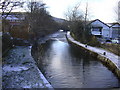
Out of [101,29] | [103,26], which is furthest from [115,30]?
[101,29]

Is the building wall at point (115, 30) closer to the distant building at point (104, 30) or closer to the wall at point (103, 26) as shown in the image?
the distant building at point (104, 30)

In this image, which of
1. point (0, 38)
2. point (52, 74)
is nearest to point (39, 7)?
point (0, 38)

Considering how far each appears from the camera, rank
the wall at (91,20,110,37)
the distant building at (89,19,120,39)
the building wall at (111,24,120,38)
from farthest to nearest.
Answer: the wall at (91,20,110,37), the distant building at (89,19,120,39), the building wall at (111,24,120,38)

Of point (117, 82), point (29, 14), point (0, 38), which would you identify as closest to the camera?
point (117, 82)

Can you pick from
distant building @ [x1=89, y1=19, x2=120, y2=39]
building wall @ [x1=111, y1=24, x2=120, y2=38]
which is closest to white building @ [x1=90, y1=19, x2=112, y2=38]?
distant building @ [x1=89, y1=19, x2=120, y2=39]

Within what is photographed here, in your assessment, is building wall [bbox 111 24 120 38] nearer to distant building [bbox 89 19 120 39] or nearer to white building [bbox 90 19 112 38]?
distant building [bbox 89 19 120 39]

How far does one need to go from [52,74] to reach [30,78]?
268 centimetres

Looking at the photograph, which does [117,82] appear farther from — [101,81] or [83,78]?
[83,78]

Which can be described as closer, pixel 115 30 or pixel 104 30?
pixel 115 30

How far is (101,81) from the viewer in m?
8.94

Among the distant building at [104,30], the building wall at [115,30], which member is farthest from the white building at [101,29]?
the building wall at [115,30]

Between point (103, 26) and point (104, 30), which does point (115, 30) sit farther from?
point (103, 26)

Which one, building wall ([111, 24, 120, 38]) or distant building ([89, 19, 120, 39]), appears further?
distant building ([89, 19, 120, 39])

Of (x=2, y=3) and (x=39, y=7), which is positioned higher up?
(x=39, y=7)
